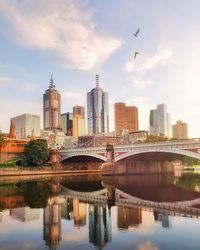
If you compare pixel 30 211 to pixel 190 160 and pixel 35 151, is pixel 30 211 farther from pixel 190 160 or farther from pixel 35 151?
pixel 190 160

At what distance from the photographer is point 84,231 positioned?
86.7ft

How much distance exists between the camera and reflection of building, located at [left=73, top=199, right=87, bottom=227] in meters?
29.9

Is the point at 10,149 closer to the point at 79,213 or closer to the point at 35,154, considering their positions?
the point at 35,154

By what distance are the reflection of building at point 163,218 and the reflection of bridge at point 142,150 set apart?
40774 millimetres

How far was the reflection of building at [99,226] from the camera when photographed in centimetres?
2374

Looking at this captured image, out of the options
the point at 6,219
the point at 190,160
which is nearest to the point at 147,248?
the point at 6,219

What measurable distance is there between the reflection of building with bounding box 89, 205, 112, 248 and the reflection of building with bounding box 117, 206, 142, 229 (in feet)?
3.86

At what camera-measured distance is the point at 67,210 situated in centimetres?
3612

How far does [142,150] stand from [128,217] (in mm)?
55944

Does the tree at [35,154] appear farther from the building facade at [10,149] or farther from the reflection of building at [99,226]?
the reflection of building at [99,226]

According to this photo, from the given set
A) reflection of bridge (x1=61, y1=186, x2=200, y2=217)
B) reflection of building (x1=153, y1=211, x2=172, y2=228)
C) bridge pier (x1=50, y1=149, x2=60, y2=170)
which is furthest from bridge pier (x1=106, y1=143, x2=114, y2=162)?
reflection of building (x1=153, y1=211, x2=172, y2=228)

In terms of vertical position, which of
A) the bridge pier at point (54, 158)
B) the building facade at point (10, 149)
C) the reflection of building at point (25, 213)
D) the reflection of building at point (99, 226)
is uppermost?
the building facade at point (10, 149)

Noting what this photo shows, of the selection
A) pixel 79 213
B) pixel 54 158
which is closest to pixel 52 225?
pixel 79 213

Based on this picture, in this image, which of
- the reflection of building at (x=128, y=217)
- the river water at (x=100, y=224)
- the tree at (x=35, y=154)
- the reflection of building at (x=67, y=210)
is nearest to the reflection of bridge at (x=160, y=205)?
the river water at (x=100, y=224)
